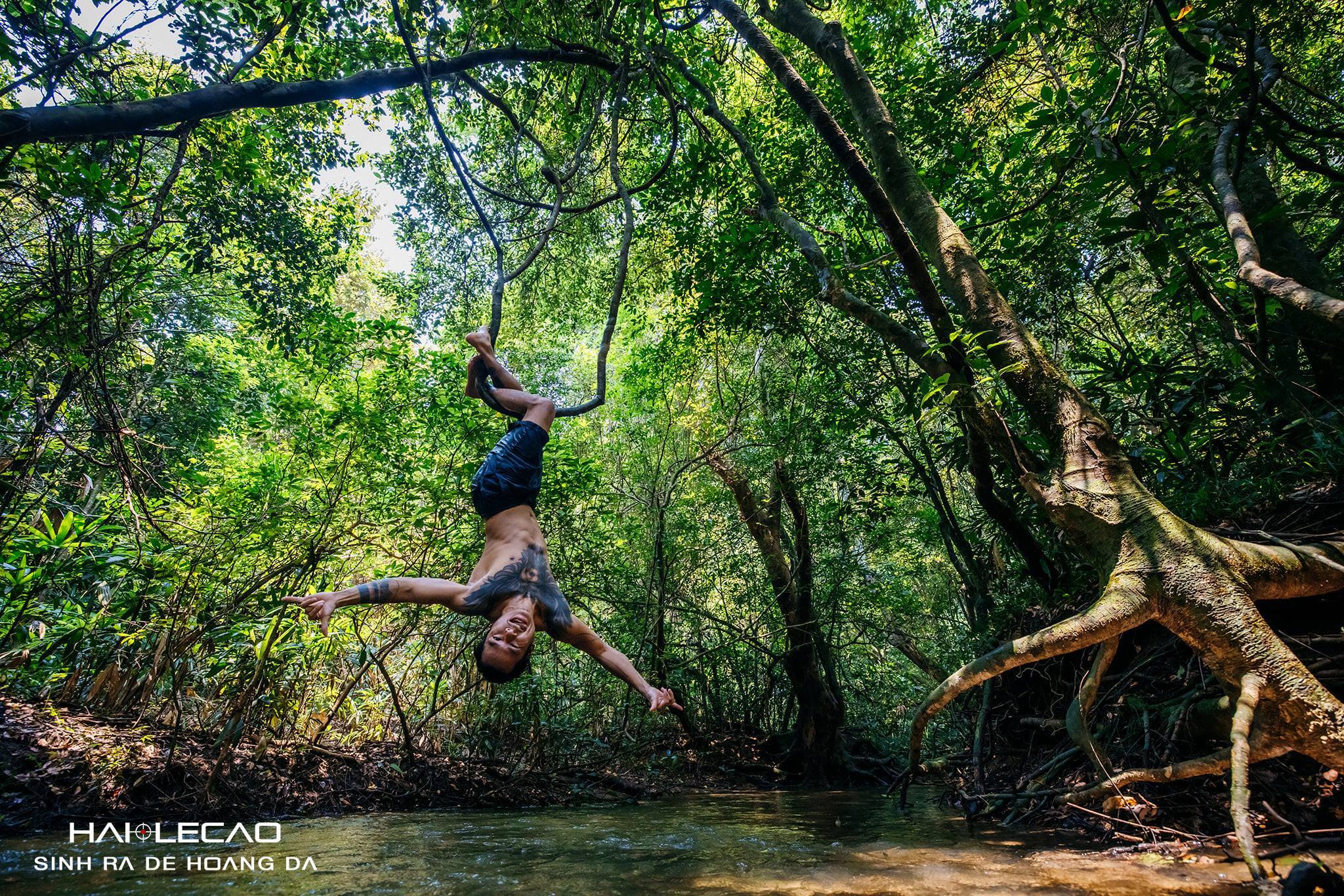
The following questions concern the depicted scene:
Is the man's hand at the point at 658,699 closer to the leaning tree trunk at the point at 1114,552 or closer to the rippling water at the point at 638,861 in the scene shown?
the rippling water at the point at 638,861

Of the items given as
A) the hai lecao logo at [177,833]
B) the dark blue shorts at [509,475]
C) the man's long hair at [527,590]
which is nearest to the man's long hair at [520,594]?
the man's long hair at [527,590]

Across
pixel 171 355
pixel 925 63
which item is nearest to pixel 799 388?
pixel 925 63

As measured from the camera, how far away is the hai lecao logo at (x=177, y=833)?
3.90 meters

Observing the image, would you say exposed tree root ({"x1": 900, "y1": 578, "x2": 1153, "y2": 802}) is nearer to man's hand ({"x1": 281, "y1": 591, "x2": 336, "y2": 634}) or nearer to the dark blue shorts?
the dark blue shorts

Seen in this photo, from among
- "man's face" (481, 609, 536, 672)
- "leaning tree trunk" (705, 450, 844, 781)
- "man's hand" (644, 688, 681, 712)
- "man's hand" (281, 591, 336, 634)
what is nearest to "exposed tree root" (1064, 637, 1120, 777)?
"man's hand" (644, 688, 681, 712)

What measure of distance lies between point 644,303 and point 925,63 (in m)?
5.23

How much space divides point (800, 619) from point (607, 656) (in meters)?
6.18

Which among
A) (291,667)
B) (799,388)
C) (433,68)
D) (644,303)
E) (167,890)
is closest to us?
(167,890)

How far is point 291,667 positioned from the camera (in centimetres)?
603

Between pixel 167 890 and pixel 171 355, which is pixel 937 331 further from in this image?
pixel 171 355

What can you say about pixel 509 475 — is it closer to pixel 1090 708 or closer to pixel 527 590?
pixel 527 590

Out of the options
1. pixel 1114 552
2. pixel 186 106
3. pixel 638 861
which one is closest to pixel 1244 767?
pixel 1114 552

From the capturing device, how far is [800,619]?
958 cm

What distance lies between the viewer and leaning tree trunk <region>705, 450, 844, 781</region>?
9477mm
